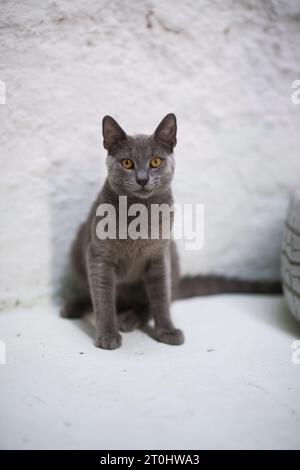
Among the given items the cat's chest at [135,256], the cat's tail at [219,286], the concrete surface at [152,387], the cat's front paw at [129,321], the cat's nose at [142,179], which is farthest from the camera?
the cat's tail at [219,286]

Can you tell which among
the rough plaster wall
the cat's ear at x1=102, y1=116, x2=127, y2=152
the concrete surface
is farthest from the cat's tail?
the cat's ear at x1=102, y1=116, x2=127, y2=152

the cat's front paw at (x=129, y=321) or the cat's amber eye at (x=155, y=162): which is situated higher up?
the cat's amber eye at (x=155, y=162)

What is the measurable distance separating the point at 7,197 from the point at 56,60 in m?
0.54

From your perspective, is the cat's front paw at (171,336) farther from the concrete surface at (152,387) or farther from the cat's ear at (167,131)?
the cat's ear at (167,131)

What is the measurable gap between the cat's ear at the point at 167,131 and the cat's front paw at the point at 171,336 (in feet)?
2.05

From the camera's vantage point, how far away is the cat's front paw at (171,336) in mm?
1559

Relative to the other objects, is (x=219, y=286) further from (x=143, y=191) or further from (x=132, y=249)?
(x=143, y=191)

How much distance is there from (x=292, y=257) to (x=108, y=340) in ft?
2.33

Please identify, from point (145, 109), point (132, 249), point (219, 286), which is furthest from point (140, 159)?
point (219, 286)

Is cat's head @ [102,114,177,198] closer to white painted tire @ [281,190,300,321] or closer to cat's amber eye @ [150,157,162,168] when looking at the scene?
cat's amber eye @ [150,157,162,168]

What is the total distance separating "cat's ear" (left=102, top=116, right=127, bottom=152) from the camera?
148 centimetres

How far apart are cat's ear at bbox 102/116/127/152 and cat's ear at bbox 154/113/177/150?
0.36 ft

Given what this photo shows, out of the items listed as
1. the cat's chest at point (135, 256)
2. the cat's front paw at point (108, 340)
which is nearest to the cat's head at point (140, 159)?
the cat's chest at point (135, 256)

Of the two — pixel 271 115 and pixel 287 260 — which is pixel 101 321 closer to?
pixel 287 260
